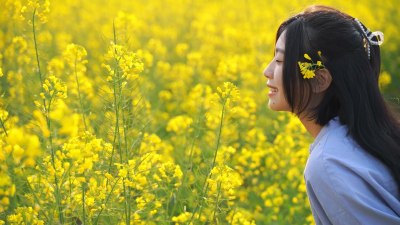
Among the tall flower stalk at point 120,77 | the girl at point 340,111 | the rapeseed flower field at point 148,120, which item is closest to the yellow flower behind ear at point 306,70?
the girl at point 340,111

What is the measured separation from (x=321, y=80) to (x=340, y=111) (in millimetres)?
112

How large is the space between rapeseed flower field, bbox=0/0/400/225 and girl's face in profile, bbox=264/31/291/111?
0.28 metres

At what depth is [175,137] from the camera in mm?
4328

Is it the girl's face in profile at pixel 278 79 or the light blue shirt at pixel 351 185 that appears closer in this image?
the light blue shirt at pixel 351 185

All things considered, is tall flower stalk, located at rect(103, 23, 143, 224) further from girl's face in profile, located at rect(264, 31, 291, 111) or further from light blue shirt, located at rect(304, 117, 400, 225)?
light blue shirt, located at rect(304, 117, 400, 225)

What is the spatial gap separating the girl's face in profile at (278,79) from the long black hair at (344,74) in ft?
0.08

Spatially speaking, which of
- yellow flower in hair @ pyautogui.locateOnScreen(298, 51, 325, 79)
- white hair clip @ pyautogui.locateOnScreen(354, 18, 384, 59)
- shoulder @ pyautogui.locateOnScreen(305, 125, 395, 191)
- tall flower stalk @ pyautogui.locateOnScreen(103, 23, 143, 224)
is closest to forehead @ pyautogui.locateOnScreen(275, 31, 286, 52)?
yellow flower in hair @ pyautogui.locateOnScreen(298, 51, 325, 79)

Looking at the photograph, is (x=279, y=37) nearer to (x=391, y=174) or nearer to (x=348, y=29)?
(x=348, y=29)

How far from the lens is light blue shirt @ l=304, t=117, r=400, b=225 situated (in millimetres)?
1950

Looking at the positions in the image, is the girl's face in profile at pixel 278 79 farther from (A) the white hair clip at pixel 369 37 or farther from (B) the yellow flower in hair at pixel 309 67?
(A) the white hair clip at pixel 369 37

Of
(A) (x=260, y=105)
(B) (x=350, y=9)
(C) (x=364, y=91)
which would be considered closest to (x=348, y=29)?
(C) (x=364, y=91)

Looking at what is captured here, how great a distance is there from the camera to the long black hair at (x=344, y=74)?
214cm

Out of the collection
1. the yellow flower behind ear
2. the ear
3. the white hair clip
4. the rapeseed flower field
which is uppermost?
the white hair clip

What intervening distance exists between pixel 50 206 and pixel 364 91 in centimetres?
111
